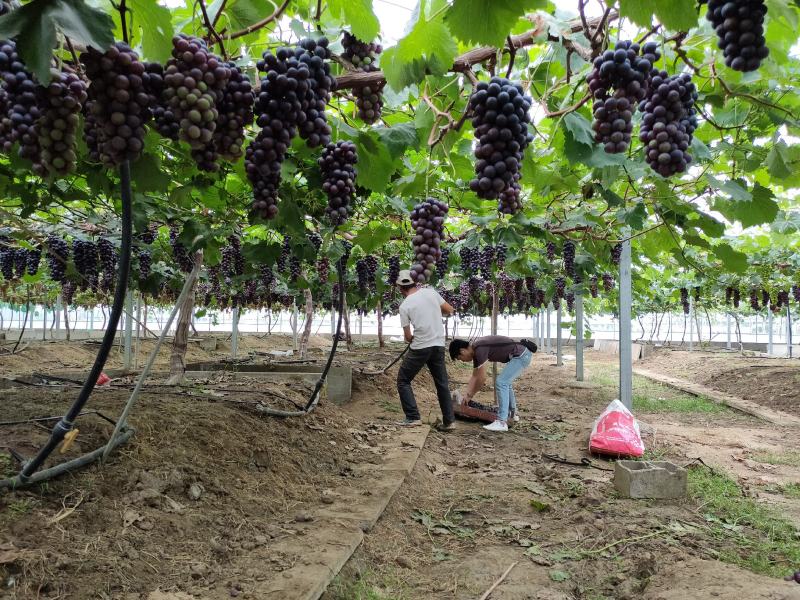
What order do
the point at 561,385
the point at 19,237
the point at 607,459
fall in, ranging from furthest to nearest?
the point at 561,385 < the point at 19,237 < the point at 607,459

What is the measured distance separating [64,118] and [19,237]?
7005mm

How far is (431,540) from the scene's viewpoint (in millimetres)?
4152

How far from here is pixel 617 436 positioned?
6.29 meters

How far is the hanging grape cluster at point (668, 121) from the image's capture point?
157cm

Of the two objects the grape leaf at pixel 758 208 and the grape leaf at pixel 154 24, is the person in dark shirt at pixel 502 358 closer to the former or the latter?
the grape leaf at pixel 758 208

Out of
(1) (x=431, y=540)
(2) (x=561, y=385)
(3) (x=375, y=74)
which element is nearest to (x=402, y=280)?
(1) (x=431, y=540)

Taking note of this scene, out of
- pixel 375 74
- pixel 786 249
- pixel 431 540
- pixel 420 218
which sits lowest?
pixel 431 540

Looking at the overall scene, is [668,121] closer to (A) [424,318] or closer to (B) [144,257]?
(A) [424,318]

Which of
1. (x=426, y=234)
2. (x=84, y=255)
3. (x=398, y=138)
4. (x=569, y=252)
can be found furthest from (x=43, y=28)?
(x=84, y=255)

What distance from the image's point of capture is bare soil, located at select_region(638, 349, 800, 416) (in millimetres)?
12984

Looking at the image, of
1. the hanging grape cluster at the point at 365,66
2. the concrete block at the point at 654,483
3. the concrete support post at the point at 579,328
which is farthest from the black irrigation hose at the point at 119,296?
the concrete support post at the point at 579,328

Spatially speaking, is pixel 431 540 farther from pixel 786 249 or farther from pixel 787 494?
pixel 786 249

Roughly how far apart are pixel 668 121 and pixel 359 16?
108cm

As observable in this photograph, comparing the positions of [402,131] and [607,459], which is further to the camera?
[607,459]
